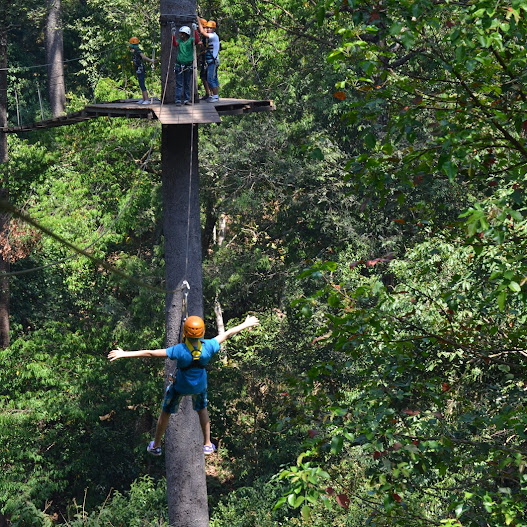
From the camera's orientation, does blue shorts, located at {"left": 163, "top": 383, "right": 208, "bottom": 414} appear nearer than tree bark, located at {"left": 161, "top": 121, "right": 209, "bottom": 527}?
Yes

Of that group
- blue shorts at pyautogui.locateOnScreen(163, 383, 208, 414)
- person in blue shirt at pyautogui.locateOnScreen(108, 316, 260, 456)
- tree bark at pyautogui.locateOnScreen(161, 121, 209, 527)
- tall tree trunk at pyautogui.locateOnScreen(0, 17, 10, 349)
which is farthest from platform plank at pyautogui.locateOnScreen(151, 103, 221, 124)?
tall tree trunk at pyautogui.locateOnScreen(0, 17, 10, 349)

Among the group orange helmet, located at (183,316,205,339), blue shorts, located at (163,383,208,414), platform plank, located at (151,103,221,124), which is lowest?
blue shorts, located at (163,383,208,414)

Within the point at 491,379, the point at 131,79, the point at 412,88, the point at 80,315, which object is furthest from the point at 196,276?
the point at 131,79

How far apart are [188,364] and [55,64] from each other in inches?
982

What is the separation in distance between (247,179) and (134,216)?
3.04m

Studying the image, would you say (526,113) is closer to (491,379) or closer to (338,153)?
(491,379)

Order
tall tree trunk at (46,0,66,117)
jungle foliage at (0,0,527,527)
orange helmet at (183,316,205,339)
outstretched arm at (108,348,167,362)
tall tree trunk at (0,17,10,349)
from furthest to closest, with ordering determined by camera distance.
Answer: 1. tall tree trunk at (46,0,66,117)
2. tall tree trunk at (0,17,10,349)
3. jungle foliage at (0,0,527,527)
4. orange helmet at (183,316,205,339)
5. outstretched arm at (108,348,167,362)

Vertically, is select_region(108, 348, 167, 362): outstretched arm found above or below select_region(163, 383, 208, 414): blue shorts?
above

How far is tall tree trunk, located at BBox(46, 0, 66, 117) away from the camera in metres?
29.0

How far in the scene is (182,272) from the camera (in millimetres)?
11055

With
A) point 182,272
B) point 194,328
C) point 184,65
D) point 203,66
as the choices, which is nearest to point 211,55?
point 203,66

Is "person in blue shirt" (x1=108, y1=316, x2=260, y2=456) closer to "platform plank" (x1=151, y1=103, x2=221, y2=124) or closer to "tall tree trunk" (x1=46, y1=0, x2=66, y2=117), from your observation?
"platform plank" (x1=151, y1=103, x2=221, y2=124)

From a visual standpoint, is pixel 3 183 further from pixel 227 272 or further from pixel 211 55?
pixel 211 55

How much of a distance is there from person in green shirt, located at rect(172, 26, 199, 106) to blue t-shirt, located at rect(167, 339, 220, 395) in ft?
12.5
